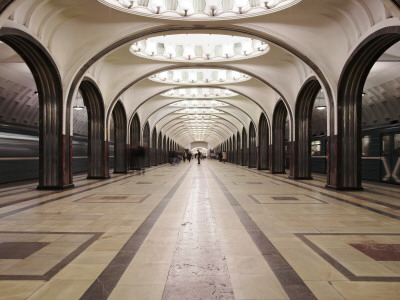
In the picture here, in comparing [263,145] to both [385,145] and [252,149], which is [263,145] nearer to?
[252,149]

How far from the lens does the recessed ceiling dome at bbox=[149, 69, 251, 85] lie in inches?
778

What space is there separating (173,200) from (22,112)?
30.2 feet

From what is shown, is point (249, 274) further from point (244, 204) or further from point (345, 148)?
point (345, 148)

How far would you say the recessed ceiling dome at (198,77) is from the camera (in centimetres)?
1975

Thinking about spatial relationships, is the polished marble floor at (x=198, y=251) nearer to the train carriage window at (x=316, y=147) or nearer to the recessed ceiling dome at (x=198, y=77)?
the train carriage window at (x=316, y=147)

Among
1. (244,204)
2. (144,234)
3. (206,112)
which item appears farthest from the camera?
(206,112)

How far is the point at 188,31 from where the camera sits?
11.2 m

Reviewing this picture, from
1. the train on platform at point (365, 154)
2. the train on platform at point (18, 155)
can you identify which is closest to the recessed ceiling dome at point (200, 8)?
the train on platform at point (365, 154)

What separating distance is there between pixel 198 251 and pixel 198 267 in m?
0.54

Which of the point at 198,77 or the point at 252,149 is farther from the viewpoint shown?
the point at 252,149

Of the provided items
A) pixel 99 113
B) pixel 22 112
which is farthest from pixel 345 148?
pixel 22 112

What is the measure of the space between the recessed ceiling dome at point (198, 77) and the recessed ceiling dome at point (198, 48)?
386 cm

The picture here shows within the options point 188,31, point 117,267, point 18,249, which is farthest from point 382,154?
point 18,249

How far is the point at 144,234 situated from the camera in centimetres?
480
